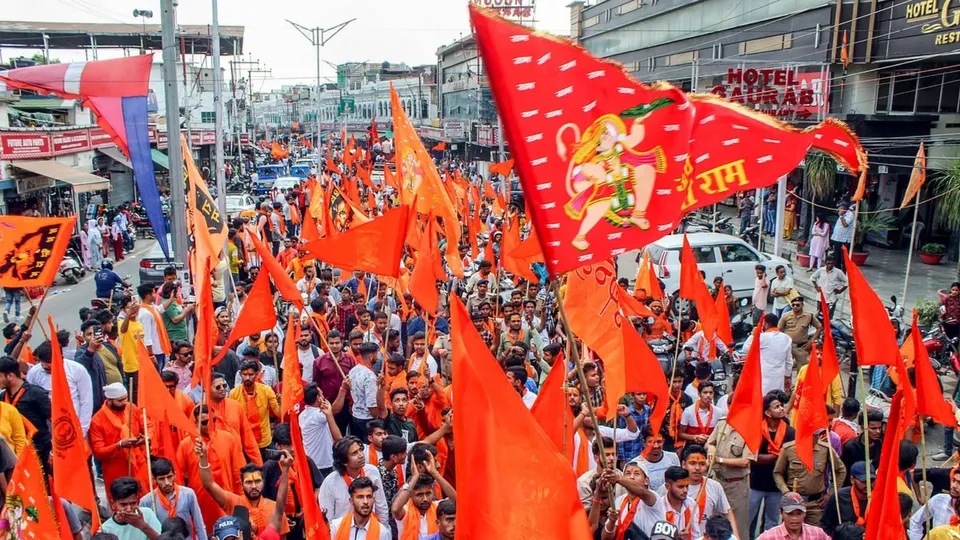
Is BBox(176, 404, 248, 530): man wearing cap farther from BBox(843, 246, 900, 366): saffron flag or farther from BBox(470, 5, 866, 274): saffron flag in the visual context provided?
BBox(843, 246, 900, 366): saffron flag

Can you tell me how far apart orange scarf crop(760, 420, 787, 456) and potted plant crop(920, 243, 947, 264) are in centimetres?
1400

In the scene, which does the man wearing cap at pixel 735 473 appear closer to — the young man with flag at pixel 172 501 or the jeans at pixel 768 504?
the jeans at pixel 768 504

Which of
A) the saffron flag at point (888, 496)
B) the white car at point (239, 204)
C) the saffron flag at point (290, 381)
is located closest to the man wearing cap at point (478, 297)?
the saffron flag at point (290, 381)

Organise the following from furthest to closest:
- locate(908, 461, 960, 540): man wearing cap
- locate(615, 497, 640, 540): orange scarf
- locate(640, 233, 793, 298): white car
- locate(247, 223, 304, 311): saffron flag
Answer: locate(640, 233, 793, 298): white car < locate(247, 223, 304, 311): saffron flag < locate(908, 461, 960, 540): man wearing cap < locate(615, 497, 640, 540): orange scarf

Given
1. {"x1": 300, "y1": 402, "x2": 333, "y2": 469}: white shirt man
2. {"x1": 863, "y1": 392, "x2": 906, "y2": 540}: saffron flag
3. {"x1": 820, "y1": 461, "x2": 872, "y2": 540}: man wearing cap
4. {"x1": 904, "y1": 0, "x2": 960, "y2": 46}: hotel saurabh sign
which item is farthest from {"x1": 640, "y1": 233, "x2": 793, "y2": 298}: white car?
{"x1": 863, "y1": 392, "x2": 906, "y2": 540}: saffron flag

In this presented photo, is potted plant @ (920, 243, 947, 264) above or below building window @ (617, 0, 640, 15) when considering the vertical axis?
below

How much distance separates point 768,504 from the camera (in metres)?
6.48

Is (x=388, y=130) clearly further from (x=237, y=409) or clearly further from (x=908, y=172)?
(x=237, y=409)

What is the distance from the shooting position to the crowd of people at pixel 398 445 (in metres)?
5.09

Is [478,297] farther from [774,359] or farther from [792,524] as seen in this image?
[792,524]

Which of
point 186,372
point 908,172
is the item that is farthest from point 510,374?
point 908,172

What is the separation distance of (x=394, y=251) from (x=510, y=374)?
4.86 feet

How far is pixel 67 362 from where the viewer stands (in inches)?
Answer: 267

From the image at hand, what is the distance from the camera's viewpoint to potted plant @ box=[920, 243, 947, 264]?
18.4 meters
